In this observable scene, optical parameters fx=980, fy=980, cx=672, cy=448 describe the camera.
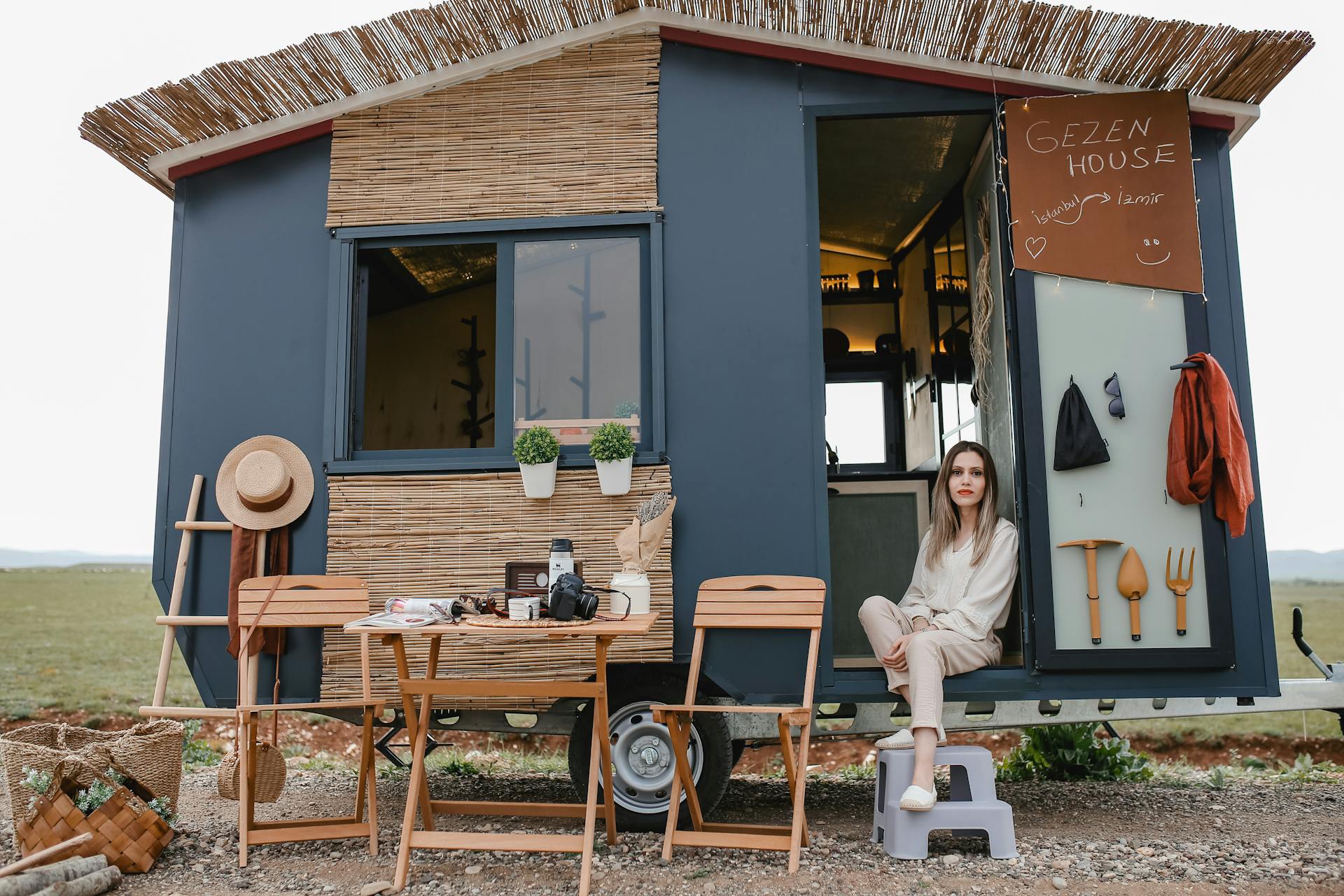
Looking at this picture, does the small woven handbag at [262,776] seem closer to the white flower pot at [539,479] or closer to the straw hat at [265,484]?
the straw hat at [265,484]

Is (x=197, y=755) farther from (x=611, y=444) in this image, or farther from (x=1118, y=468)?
(x=1118, y=468)

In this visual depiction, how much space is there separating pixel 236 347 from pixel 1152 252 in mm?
4031

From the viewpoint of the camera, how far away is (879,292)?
6.74 meters

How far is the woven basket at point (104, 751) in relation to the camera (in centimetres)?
333

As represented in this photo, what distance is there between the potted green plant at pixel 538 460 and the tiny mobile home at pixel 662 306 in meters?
0.10

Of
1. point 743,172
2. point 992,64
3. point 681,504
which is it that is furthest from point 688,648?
point 992,64

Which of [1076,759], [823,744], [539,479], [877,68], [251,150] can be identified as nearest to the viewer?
[539,479]

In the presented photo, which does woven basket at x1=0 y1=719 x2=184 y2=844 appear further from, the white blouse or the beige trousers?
the white blouse

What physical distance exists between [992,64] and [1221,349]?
1534 mm

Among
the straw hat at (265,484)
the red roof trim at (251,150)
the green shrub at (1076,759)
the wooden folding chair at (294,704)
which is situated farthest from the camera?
the green shrub at (1076,759)

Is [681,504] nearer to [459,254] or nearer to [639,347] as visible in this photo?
[639,347]

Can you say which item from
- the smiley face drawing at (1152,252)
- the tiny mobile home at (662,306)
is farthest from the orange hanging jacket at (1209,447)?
the smiley face drawing at (1152,252)

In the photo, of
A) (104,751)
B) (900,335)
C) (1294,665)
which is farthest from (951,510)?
(1294,665)

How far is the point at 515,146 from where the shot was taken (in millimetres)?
4434
